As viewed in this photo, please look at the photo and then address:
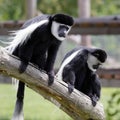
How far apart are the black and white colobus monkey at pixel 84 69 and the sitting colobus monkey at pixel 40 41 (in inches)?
15.1

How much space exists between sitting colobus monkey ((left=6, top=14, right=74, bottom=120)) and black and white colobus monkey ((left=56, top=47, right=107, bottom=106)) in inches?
15.1

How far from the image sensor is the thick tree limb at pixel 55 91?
2928 mm

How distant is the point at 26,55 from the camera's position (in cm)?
307

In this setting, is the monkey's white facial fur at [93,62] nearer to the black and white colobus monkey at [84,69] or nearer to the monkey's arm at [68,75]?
the black and white colobus monkey at [84,69]

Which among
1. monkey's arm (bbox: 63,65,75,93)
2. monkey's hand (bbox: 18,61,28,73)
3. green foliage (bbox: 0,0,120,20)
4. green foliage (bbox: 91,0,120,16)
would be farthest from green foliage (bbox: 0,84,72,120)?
green foliage (bbox: 91,0,120,16)

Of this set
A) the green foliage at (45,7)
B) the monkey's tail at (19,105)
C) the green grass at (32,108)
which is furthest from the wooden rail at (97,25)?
the green foliage at (45,7)

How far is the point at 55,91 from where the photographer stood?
317cm

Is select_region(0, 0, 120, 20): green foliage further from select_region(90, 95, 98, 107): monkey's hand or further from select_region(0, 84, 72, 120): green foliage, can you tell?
select_region(90, 95, 98, 107): monkey's hand

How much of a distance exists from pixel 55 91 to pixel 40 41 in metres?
0.36

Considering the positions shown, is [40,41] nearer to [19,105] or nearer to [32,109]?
[19,105]

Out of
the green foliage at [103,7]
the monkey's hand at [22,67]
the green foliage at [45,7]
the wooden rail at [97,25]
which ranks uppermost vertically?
the monkey's hand at [22,67]

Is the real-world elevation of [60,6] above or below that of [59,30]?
below

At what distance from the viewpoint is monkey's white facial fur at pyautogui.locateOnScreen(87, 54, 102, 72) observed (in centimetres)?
369

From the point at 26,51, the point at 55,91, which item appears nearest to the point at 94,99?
the point at 55,91
